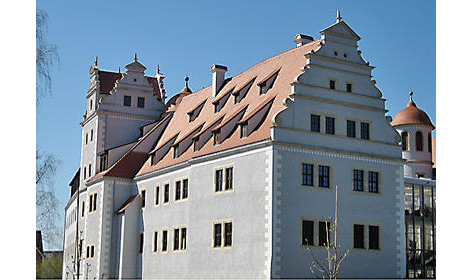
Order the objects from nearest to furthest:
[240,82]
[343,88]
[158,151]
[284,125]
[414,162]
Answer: [284,125]
[343,88]
[240,82]
[158,151]
[414,162]

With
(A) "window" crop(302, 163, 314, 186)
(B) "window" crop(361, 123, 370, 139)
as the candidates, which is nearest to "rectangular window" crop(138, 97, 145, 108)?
(B) "window" crop(361, 123, 370, 139)

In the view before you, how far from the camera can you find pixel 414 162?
180 ft

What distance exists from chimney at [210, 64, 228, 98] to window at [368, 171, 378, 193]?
13547mm

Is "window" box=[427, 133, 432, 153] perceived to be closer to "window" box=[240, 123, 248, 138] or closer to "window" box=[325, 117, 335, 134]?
"window" box=[325, 117, 335, 134]

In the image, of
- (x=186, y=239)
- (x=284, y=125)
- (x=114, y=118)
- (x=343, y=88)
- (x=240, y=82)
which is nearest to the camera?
(x=284, y=125)

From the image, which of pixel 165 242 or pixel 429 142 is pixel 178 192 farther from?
pixel 429 142

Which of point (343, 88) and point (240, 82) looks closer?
point (343, 88)

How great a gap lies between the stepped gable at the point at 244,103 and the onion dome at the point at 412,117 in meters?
18.3

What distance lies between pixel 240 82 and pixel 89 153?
1619 cm

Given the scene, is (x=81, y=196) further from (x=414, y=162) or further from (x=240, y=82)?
(x=414, y=162)

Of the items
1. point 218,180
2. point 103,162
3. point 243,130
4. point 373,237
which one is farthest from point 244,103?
point 103,162
